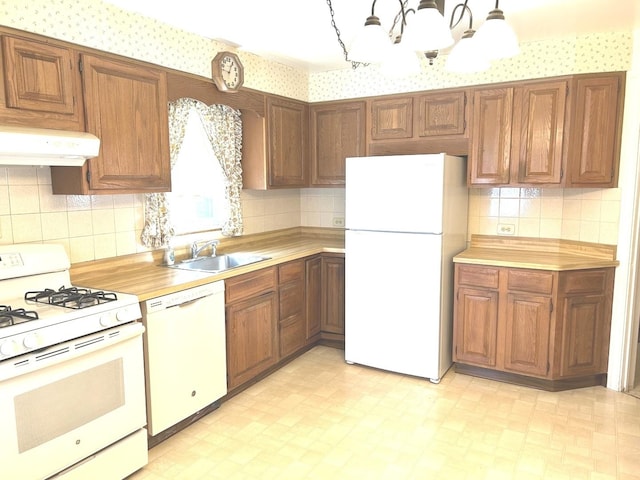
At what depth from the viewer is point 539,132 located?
3.28 metres

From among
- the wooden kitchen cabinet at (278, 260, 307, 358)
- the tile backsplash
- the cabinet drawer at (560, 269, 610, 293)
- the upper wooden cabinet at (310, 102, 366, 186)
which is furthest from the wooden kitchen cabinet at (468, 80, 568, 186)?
the wooden kitchen cabinet at (278, 260, 307, 358)

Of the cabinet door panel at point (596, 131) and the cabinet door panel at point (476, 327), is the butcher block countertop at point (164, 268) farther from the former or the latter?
the cabinet door panel at point (596, 131)

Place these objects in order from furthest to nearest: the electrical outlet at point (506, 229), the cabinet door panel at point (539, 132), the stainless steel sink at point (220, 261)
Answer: the electrical outlet at point (506, 229)
the stainless steel sink at point (220, 261)
the cabinet door panel at point (539, 132)

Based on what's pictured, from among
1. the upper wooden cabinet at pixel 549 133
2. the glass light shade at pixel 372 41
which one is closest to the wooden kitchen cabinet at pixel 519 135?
the upper wooden cabinet at pixel 549 133

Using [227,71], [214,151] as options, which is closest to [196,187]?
[214,151]

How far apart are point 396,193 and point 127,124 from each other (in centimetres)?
178

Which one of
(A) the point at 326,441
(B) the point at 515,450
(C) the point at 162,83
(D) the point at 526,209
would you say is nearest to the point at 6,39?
(C) the point at 162,83

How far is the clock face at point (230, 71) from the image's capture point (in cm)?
325

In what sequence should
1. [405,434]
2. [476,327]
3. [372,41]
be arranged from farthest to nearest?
1. [476,327]
2. [405,434]
3. [372,41]

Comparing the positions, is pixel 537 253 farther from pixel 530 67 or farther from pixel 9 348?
pixel 9 348

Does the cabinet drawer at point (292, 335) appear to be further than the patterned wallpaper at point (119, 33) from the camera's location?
Yes

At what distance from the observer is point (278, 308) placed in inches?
137

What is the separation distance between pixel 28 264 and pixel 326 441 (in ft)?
6.02

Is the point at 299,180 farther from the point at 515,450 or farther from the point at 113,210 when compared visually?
the point at 515,450
